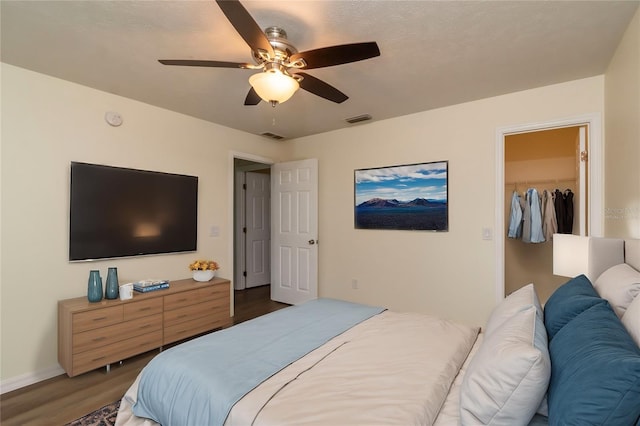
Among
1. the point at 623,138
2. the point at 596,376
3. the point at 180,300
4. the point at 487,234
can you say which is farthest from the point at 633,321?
the point at 180,300

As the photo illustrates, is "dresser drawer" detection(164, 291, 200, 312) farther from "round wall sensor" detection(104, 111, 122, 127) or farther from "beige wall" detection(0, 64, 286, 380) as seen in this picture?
"round wall sensor" detection(104, 111, 122, 127)

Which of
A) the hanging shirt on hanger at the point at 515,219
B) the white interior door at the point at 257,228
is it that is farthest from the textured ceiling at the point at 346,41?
the white interior door at the point at 257,228

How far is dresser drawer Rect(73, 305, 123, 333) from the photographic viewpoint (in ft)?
7.73

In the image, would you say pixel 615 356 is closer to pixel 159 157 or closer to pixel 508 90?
pixel 508 90

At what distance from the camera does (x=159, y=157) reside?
3279 mm

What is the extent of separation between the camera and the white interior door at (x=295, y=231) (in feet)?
14.0

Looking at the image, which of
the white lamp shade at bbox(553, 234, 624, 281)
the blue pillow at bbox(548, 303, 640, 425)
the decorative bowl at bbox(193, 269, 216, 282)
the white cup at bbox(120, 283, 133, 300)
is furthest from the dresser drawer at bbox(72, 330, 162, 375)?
the white lamp shade at bbox(553, 234, 624, 281)

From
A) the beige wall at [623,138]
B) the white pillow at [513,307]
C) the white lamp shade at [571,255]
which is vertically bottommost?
the white pillow at [513,307]

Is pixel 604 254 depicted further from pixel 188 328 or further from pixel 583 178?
pixel 188 328

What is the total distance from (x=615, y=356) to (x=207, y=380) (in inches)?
55.0

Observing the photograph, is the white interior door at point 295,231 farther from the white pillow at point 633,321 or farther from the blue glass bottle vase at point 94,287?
the white pillow at point 633,321

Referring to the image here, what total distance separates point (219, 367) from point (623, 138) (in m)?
2.77

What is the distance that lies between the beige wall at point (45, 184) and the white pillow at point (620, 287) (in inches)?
139

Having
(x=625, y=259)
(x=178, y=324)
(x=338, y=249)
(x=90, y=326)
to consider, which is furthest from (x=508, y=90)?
(x=90, y=326)
